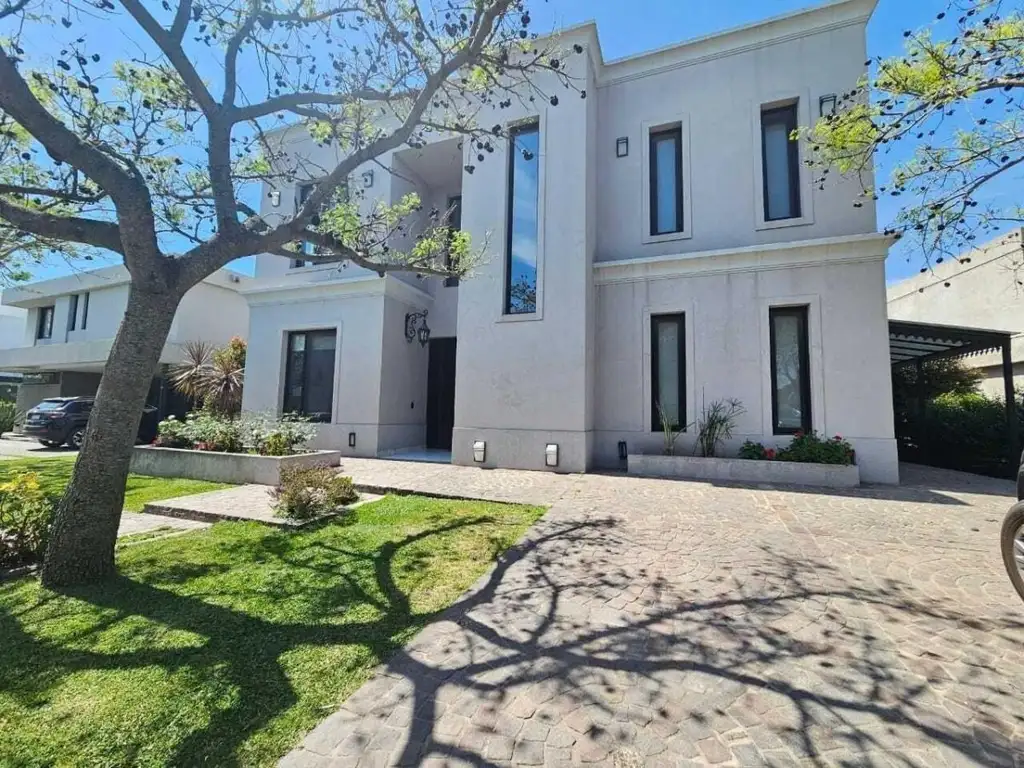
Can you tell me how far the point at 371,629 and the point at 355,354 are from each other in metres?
8.86

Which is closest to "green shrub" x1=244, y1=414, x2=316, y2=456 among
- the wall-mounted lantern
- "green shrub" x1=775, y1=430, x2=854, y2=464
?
the wall-mounted lantern

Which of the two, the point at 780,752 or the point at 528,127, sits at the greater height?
the point at 528,127

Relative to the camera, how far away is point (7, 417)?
68.6 ft

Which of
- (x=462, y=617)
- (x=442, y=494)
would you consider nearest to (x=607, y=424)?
(x=442, y=494)

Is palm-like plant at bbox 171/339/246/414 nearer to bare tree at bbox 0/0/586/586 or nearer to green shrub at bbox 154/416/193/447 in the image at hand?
green shrub at bbox 154/416/193/447

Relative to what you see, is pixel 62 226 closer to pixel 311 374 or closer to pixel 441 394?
pixel 311 374

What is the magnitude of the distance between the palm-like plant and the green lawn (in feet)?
29.9

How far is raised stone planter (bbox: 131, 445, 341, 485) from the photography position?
26.7 ft

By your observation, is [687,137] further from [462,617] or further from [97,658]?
[97,658]

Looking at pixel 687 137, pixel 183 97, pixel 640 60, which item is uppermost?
pixel 640 60

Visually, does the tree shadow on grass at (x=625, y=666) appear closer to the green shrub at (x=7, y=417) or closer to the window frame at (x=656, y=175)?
the window frame at (x=656, y=175)

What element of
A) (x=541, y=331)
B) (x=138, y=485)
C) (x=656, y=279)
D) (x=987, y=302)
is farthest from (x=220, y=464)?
(x=987, y=302)

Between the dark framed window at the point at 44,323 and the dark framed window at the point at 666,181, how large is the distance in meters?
27.6

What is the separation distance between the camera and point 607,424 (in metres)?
9.91
